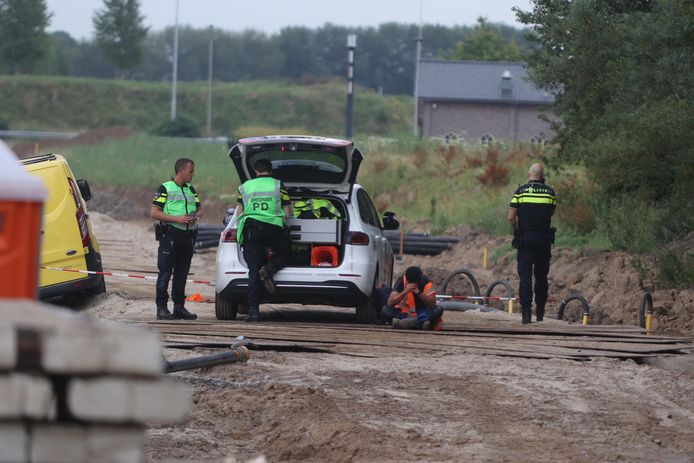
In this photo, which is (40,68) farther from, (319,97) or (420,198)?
(420,198)

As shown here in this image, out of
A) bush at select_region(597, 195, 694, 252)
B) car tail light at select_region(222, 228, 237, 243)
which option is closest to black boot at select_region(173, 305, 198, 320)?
car tail light at select_region(222, 228, 237, 243)

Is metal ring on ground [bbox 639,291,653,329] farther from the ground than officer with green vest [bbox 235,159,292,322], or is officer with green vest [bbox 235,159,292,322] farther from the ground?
officer with green vest [bbox 235,159,292,322]

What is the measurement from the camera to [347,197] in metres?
14.9

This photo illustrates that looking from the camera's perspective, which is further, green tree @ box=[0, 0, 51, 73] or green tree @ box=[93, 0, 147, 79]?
green tree @ box=[93, 0, 147, 79]

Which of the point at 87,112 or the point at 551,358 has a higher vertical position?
the point at 87,112

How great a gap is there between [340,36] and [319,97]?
55.6 metres

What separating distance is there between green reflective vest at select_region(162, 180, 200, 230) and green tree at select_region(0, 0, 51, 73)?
88406 mm

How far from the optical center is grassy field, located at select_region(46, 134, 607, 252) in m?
25.4

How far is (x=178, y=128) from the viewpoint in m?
81.4

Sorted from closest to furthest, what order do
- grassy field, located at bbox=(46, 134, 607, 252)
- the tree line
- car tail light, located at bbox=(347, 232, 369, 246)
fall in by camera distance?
car tail light, located at bbox=(347, 232, 369, 246) < grassy field, located at bbox=(46, 134, 607, 252) < the tree line

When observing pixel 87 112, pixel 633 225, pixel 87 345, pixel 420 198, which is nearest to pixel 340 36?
pixel 87 112

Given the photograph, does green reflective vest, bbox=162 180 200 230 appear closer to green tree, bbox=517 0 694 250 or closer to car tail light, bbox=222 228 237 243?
car tail light, bbox=222 228 237 243

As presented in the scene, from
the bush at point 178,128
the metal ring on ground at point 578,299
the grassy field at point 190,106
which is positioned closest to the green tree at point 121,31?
the grassy field at point 190,106

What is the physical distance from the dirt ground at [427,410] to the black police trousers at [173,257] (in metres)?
1.54
